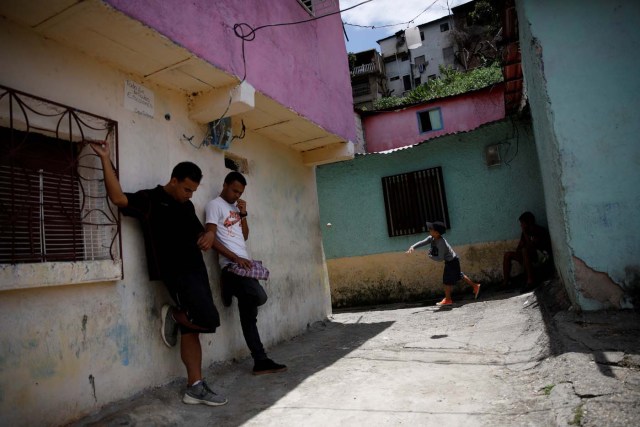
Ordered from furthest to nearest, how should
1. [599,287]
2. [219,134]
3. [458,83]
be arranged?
[458,83]
[219,134]
[599,287]

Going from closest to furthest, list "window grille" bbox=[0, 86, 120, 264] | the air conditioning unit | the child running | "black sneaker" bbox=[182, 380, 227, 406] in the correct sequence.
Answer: "window grille" bbox=[0, 86, 120, 264] < "black sneaker" bbox=[182, 380, 227, 406] < the air conditioning unit < the child running

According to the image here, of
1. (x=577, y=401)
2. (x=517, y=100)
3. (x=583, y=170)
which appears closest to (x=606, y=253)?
(x=583, y=170)

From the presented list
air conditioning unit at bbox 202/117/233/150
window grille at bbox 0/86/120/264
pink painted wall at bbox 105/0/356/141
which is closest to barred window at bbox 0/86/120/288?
window grille at bbox 0/86/120/264

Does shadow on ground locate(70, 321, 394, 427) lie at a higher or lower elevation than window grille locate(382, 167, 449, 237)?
lower

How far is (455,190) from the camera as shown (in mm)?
9164

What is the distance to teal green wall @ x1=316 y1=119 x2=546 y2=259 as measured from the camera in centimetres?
855

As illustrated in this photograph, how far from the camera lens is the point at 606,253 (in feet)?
14.2

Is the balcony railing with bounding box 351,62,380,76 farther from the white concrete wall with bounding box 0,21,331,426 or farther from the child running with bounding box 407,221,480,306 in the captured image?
the white concrete wall with bounding box 0,21,331,426

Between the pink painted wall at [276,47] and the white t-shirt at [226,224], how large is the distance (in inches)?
48.7

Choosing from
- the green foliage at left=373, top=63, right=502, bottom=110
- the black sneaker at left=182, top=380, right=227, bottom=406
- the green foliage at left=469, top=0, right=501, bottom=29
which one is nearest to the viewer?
the black sneaker at left=182, top=380, right=227, bottom=406

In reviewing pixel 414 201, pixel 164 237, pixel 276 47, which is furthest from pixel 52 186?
pixel 414 201

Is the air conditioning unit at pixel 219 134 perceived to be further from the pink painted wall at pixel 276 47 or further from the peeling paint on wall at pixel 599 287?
the peeling paint on wall at pixel 599 287

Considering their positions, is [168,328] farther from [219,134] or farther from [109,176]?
[219,134]

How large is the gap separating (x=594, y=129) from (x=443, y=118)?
37.1 feet
